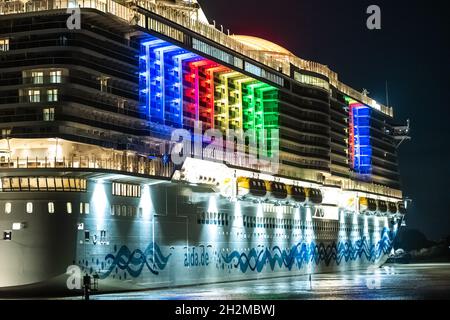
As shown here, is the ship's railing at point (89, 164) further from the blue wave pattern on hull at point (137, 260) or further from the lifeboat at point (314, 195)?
the lifeboat at point (314, 195)

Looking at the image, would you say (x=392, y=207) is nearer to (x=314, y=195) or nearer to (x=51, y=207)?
(x=314, y=195)

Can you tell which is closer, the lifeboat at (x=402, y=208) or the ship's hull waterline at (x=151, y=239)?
the ship's hull waterline at (x=151, y=239)

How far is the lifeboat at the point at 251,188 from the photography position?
74625mm

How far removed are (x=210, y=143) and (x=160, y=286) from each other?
708 inches

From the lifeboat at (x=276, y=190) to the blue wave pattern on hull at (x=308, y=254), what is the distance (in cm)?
530

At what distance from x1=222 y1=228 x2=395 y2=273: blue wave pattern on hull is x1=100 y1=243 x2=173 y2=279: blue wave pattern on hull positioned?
1174cm

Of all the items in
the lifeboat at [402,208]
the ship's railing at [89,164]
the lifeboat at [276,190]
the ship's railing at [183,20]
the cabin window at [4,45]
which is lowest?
Answer: the lifeboat at [402,208]

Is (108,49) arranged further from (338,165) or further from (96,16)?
(338,165)

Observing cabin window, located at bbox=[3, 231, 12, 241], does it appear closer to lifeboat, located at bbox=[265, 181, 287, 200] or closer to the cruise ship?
the cruise ship

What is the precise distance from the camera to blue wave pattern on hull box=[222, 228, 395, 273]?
76688mm

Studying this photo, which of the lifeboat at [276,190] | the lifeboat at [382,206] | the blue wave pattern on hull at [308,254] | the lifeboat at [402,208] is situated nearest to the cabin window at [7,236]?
the blue wave pattern on hull at [308,254]

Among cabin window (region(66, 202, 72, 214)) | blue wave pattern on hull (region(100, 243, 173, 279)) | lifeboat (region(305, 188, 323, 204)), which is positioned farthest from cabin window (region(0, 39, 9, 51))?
lifeboat (region(305, 188, 323, 204))

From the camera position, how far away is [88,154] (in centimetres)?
5616
